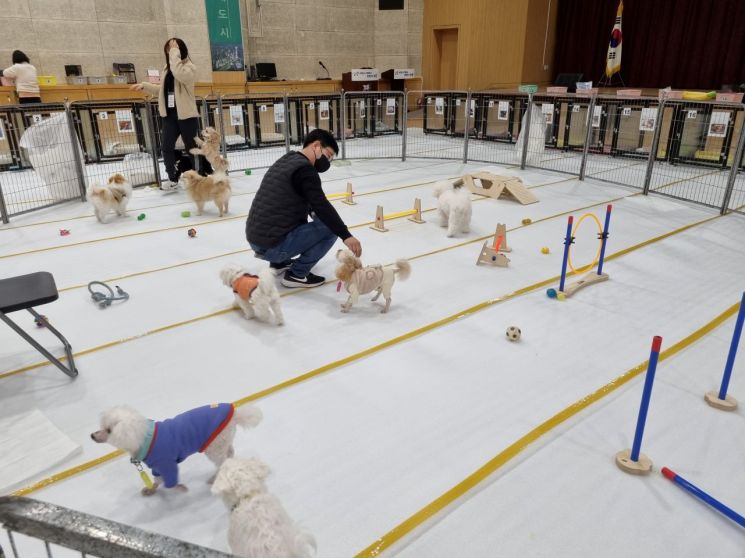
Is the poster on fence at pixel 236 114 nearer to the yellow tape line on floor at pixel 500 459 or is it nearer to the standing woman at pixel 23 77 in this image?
the standing woman at pixel 23 77

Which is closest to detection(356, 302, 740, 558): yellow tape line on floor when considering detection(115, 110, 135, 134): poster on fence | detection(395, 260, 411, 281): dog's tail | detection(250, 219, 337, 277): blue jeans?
detection(395, 260, 411, 281): dog's tail

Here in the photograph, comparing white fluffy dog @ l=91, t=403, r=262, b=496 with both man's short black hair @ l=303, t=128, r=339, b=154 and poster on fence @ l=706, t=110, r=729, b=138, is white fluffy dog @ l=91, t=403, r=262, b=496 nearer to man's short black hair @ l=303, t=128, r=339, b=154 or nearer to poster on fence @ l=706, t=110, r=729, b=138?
man's short black hair @ l=303, t=128, r=339, b=154

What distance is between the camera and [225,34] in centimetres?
1048

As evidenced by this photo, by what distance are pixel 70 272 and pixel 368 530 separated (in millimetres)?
3386

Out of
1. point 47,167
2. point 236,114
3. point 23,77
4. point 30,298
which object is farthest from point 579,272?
point 23,77

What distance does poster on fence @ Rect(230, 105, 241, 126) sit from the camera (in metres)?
8.16

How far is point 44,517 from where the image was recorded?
0.87m

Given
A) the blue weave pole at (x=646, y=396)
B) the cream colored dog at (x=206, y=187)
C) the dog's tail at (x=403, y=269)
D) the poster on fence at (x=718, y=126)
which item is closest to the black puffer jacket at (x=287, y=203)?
the dog's tail at (x=403, y=269)

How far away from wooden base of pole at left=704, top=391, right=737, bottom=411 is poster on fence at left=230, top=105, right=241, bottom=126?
7460mm

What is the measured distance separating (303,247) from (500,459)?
2143 millimetres

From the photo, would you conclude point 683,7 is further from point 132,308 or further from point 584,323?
point 132,308

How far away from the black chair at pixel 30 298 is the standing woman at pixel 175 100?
13.6 ft

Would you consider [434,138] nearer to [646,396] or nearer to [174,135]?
[174,135]

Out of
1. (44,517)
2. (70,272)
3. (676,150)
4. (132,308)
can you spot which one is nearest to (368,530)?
(44,517)
